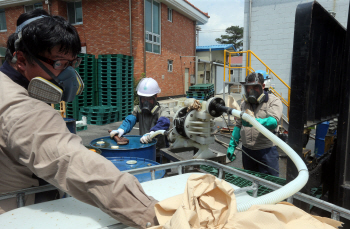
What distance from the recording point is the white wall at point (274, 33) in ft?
29.9

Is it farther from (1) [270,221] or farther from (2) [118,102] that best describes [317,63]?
(2) [118,102]

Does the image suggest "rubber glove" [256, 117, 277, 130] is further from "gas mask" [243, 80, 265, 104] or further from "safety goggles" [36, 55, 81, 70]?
"safety goggles" [36, 55, 81, 70]

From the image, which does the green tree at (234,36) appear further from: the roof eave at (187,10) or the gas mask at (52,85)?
the gas mask at (52,85)

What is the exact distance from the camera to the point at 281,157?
551 cm

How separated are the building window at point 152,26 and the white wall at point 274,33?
624cm

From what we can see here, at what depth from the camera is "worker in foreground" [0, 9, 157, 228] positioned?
39.5 inches

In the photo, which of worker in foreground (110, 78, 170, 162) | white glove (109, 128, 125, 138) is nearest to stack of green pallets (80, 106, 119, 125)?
worker in foreground (110, 78, 170, 162)

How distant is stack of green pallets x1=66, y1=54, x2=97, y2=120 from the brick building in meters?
3.85

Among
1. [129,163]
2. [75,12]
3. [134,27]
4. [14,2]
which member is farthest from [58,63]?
[14,2]

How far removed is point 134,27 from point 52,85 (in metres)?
13.0

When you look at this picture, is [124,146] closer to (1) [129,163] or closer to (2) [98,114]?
(1) [129,163]

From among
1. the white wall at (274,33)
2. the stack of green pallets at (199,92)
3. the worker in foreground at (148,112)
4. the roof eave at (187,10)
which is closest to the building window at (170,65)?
the roof eave at (187,10)

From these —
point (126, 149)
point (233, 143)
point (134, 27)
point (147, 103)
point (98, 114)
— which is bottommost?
point (98, 114)

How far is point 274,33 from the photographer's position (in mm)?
9438
